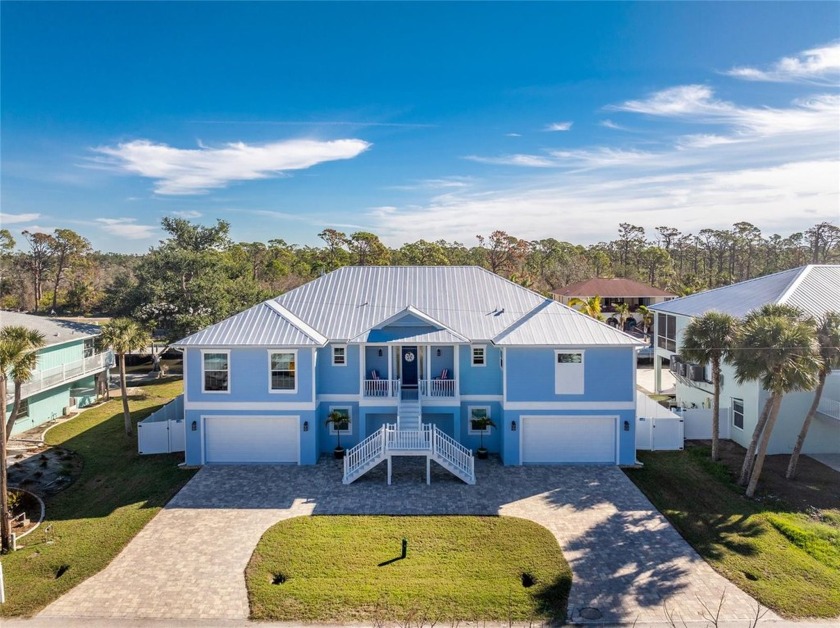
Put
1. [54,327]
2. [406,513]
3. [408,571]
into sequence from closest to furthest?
[408,571], [406,513], [54,327]

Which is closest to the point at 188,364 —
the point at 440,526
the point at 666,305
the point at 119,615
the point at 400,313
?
the point at 400,313

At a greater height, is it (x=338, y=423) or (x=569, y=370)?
(x=569, y=370)

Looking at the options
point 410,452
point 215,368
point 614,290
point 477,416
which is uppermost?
point 614,290

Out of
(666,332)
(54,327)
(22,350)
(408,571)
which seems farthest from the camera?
(666,332)

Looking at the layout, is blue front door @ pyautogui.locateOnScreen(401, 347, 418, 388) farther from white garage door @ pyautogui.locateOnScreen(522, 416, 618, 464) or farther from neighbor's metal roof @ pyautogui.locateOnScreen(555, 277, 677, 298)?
neighbor's metal roof @ pyautogui.locateOnScreen(555, 277, 677, 298)

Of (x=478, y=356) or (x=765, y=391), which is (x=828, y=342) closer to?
(x=765, y=391)

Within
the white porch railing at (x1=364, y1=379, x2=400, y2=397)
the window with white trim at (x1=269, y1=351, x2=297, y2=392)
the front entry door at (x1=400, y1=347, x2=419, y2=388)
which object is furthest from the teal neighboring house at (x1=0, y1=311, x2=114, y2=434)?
the front entry door at (x1=400, y1=347, x2=419, y2=388)

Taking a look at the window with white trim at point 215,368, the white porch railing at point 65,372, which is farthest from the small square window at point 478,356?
the white porch railing at point 65,372

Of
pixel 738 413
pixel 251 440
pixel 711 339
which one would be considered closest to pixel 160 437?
pixel 251 440
